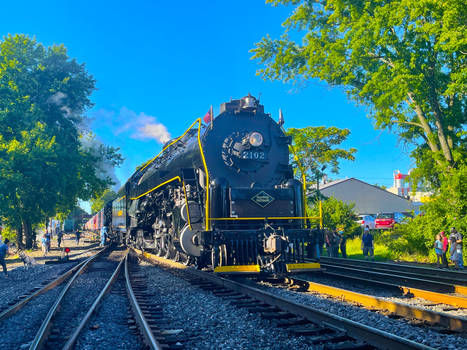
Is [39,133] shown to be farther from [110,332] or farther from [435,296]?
[435,296]

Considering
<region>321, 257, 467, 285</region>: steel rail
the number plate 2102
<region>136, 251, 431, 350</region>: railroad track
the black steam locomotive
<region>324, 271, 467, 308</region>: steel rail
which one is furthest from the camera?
<region>321, 257, 467, 285</region>: steel rail

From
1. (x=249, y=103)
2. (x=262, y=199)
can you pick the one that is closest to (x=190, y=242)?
(x=262, y=199)

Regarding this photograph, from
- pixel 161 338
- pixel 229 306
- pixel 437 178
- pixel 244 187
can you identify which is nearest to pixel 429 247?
pixel 437 178

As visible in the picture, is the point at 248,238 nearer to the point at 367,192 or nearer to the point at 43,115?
the point at 43,115

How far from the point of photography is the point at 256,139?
922 centimetres

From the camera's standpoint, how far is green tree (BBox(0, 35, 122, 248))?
2239 centimetres

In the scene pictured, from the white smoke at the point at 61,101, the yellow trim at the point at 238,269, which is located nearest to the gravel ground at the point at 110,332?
the yellow trim at the point at 238,269

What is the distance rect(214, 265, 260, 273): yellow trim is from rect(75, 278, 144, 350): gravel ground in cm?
188

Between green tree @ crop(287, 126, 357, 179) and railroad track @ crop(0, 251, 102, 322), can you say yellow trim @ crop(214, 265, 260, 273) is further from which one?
green tree @ crop(287, 126, 357, 179)

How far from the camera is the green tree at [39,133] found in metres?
22.4

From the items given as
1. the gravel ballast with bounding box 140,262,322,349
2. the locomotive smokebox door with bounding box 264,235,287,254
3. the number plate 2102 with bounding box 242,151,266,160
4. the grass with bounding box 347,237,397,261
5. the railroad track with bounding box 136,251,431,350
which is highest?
the number plate 2102 with bounding box 242,151,266,160

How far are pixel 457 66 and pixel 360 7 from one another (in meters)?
4.71

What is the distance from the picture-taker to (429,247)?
596 inches

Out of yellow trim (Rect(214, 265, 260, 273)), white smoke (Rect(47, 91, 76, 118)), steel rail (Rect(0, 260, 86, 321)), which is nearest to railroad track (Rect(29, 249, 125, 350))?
steel rail (Rect(0, 260, 86, 321))
